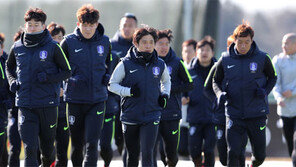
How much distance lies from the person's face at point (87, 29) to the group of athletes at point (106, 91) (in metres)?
0.01

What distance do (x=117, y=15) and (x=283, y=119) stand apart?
227 inches

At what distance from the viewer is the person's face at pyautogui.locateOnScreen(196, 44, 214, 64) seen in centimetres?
1141

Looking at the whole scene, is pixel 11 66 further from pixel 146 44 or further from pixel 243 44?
pixel 243 44

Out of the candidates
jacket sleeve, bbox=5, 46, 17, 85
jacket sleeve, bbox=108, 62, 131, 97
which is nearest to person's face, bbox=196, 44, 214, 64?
jacket sleeve, bbox=108, 62, 131, 97

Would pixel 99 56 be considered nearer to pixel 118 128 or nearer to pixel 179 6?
pixel 118 128

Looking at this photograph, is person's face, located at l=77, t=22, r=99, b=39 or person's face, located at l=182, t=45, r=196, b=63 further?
person's face, located at l=182, t=45, r=196, b=63

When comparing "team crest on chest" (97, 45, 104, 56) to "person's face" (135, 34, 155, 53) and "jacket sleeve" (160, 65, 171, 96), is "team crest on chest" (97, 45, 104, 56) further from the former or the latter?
"jacket sleeve" (160, 65, 171, 96)

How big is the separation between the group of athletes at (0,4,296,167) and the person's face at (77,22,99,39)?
14 mm

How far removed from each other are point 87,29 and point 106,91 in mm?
908

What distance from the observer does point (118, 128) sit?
38.0 ft

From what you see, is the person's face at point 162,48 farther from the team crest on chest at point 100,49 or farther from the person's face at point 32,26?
the person's face at point 32,26

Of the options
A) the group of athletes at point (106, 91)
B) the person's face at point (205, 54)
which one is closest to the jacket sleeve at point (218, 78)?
the group of athletes at point (106, 91)

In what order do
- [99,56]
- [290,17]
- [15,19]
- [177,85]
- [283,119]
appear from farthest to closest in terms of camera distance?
[290,17] < [15,19] < [283,119] < [177,85] < [99,56]

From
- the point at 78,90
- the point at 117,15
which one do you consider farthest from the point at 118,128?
the point at 117,15
